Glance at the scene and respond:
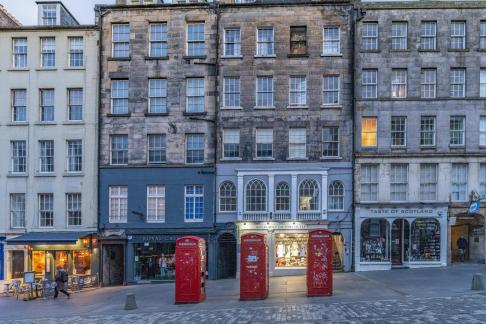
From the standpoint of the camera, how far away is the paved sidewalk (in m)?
15.0

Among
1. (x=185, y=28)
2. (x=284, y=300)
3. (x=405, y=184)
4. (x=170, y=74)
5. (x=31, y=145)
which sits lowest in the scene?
(x=284, y=300)

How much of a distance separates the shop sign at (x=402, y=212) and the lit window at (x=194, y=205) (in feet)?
31.8

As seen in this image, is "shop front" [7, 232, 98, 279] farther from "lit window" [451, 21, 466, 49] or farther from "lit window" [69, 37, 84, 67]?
"lit window" [451, 21, 466, 49]

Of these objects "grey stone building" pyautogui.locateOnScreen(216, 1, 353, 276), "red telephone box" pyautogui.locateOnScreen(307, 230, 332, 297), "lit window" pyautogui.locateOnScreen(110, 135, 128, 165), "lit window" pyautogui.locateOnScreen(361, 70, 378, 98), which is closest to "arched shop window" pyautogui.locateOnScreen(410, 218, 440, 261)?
"grey stone building" pyautogui.locateOnScreen(216, 1, 353, 276)

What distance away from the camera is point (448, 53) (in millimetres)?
29266

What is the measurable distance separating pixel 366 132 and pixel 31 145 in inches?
829

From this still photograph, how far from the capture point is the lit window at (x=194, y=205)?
29.9 metres

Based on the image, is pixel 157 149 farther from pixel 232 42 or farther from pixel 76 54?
pixel 232 42

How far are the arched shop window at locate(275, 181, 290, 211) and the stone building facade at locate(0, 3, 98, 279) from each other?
37.4 ft

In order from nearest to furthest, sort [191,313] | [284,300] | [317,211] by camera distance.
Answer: [191,313] → [284,300] → [317,211]

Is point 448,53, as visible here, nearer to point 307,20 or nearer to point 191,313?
point 307,20

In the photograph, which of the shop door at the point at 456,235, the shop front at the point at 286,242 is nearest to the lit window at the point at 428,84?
the shop door at the point at 456,235

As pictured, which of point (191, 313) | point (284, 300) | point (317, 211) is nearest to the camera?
point (191, 313)

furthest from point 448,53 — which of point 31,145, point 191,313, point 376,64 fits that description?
point 31,145
